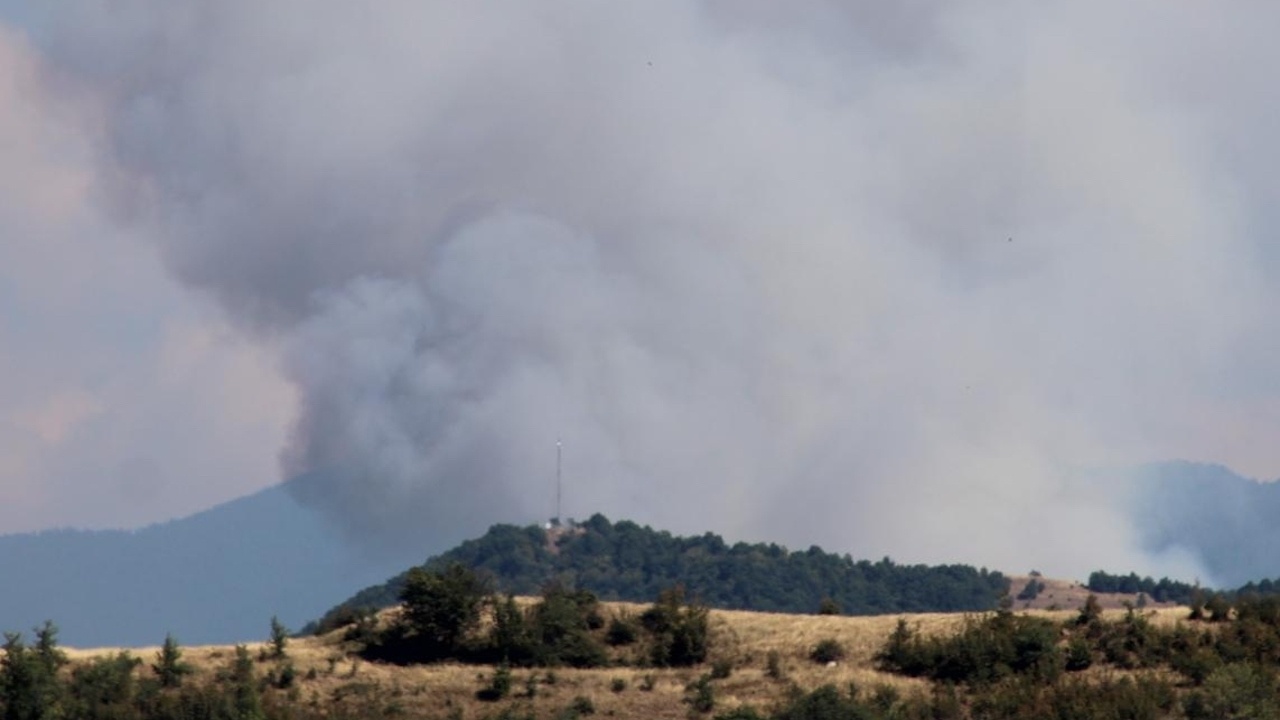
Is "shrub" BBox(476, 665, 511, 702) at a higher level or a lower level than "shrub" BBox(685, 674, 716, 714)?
higher

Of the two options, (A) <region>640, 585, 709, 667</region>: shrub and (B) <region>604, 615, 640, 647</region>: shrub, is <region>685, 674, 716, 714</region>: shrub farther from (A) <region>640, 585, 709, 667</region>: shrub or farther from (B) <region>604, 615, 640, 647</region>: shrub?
(B) <region>604, 615, 640, 647</region>: shrub

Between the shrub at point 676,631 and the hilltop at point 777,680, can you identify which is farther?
the shrub at point 676,631

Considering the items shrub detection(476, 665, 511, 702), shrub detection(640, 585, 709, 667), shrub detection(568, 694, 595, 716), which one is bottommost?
shrub detection(568, 694, 595, 716)

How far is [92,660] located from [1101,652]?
49.8 meters

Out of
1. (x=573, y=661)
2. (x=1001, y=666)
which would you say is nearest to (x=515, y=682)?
(x=573, y=661)

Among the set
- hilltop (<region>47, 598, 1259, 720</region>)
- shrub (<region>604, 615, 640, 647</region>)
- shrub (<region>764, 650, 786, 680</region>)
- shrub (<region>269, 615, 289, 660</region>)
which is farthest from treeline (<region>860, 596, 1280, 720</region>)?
shrub (<region>269, 615, 289, 660</region>)

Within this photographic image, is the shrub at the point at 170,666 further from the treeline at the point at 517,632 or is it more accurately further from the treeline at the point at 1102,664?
the treeline at the point at 1102,664

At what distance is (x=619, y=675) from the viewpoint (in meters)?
118

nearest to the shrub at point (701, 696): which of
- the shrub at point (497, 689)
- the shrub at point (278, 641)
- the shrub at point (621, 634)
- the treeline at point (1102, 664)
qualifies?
the shrub at point (497, 689)

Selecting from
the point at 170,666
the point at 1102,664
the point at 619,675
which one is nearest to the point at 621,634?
the point at 619,675

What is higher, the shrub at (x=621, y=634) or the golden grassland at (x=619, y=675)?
the shrub at (x=621, y=634)

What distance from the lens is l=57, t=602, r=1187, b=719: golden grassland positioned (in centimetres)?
11244

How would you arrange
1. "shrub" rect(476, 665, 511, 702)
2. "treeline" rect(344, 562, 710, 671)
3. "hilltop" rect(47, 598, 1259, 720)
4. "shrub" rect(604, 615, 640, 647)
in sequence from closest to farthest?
"hilltop" rect(47, 598, 1259, 720) → "shrub" rect(476, 665, 511, 702) → "treeline" rect(344, 562, 710, 671) → "shrub" rect(604, 615, 640, 647)

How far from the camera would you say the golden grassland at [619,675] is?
Answer: 369ft
